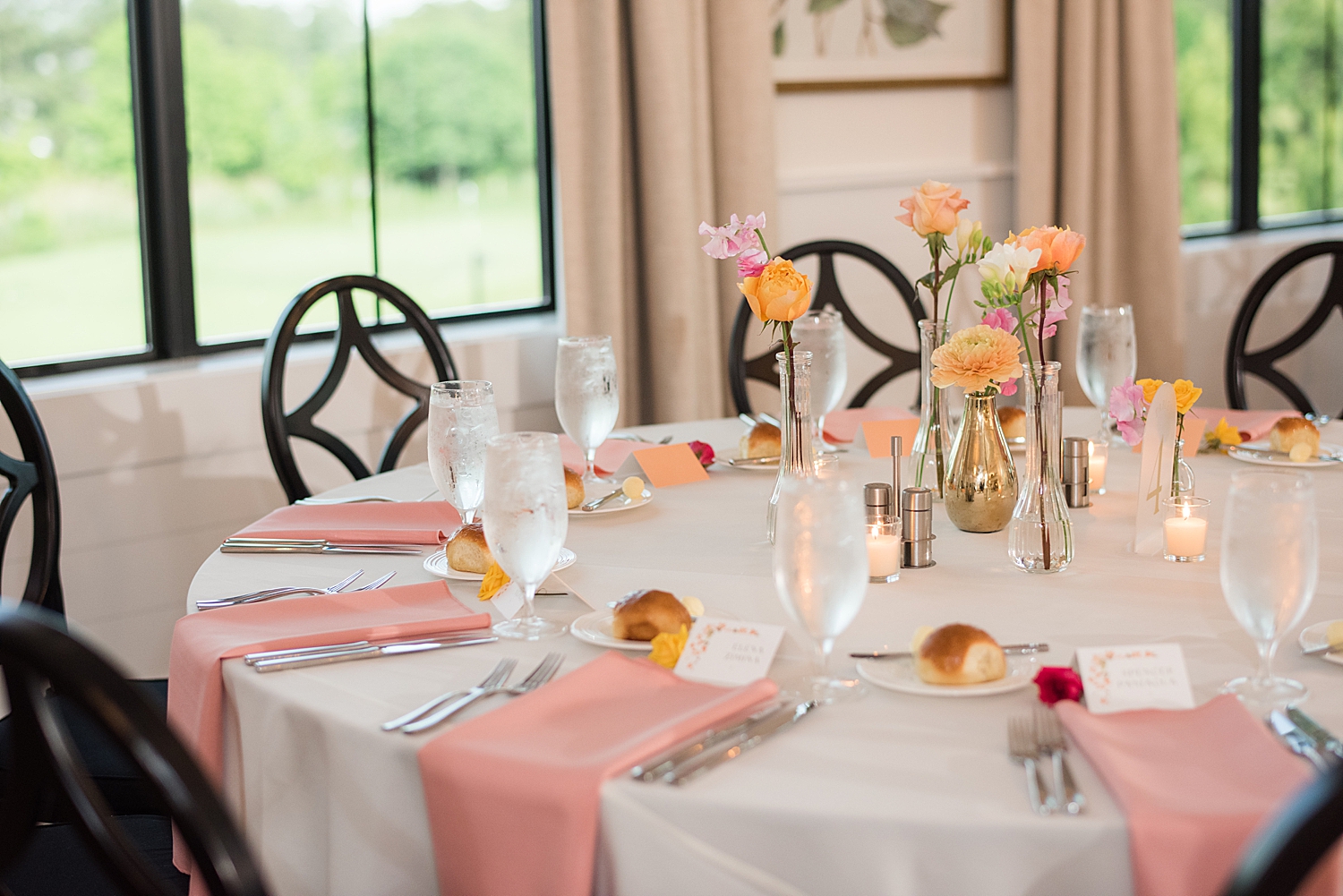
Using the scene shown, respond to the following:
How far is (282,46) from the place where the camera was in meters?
2.64

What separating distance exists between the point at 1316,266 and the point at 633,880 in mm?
3901

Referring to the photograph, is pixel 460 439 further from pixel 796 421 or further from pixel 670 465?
pixel 670 465

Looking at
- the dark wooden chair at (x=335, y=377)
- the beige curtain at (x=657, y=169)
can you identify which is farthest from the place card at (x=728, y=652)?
the beige curtain at (x=657, y=169)

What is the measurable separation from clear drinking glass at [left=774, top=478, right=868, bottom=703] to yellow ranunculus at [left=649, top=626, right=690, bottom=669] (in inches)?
6.0

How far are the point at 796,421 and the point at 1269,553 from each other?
536 mm

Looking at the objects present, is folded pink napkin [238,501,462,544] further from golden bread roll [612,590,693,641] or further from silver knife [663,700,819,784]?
silver knife [663,700,819,784]

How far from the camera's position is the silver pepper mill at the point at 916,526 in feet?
4.34

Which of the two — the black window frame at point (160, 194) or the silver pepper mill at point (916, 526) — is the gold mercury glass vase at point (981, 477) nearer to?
the silver pepper mill at point (916, 526)

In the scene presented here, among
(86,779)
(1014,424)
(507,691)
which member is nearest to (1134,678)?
(507,691)

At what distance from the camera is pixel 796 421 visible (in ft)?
4.44

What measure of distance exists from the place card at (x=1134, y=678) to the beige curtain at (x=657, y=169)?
1949mm

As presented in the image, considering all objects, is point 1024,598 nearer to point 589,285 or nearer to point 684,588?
point 684,588

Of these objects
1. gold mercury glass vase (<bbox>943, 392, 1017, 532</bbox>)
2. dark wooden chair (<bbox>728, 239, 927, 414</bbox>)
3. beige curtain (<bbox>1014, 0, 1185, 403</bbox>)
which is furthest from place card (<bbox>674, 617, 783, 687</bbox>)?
beige curtain (<bbox>1014, 0, 1185, 403</bbox>)

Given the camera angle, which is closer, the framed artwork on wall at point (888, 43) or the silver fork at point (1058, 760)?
the silver fork at point (1058, 760)
